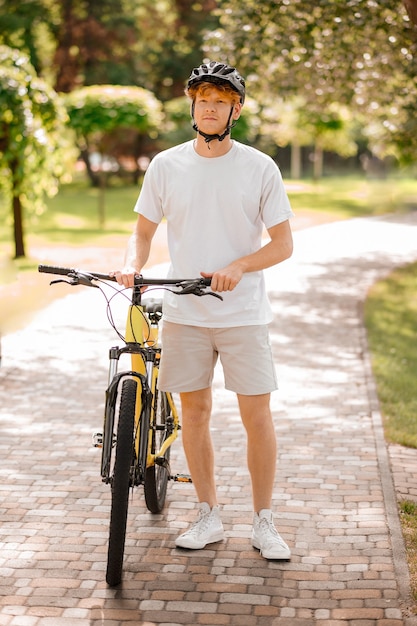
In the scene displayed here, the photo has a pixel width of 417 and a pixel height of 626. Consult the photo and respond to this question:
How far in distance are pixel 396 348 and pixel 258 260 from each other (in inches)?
225

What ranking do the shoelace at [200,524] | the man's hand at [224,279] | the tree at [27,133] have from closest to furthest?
the man's hand at [224,279] < the shoelace at [200,524] < the tree at [27,133]

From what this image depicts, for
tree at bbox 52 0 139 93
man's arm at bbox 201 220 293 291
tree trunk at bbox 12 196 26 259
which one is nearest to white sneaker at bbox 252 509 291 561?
man's arm at bbox 201 220 293 291

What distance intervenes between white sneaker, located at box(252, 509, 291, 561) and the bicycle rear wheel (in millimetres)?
526

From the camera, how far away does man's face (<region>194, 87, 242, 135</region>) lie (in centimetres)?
411

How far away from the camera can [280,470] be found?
579 cm

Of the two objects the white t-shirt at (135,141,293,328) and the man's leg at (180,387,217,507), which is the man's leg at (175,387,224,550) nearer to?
the man's leg at (180,387,217,507)

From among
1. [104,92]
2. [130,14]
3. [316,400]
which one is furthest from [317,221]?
[130,14]

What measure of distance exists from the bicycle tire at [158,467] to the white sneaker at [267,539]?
0.53m

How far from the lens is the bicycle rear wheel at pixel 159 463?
4664 mm

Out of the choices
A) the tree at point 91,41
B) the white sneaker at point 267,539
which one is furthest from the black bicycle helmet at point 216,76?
the tree at point 91,41

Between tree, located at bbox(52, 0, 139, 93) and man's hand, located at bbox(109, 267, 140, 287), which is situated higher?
tree, located at bbox(52, 0, 139, 93)

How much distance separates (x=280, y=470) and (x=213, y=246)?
201 centimetres

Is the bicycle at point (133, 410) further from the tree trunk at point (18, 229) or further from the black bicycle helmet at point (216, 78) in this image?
the tree trunk at point (18, 229)

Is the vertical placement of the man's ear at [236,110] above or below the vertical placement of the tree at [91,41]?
below
